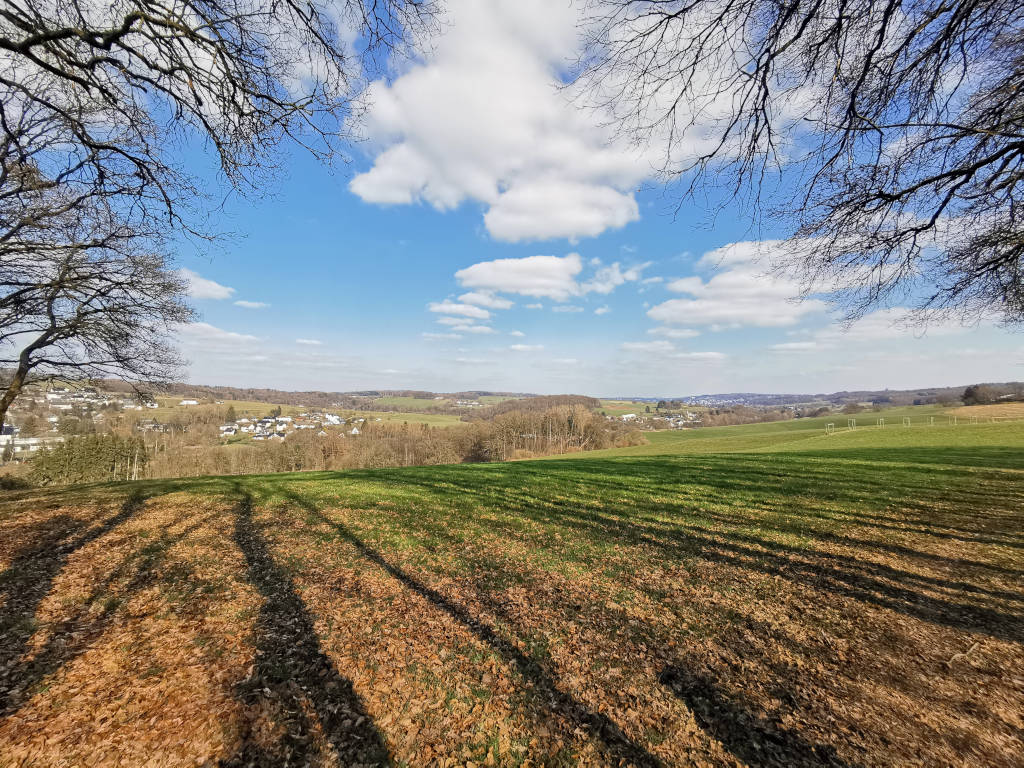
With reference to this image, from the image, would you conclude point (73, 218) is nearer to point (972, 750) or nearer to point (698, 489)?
point (972, 750)

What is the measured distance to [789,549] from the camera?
6.21 metres

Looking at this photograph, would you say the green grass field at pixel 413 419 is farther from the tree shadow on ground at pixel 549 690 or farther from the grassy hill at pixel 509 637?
the tree shadow on ground at pixel 549 690

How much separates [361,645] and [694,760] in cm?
290

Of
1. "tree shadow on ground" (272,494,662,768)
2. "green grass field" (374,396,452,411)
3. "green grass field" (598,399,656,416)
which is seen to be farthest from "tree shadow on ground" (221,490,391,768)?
"green grass field" (374,396,452,411)

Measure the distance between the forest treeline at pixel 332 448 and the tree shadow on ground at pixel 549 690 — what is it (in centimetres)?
3344

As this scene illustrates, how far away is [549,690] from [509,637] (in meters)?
0.79

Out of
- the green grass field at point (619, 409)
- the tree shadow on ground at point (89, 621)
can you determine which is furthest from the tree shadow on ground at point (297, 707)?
the green grass field at point (619, 409)

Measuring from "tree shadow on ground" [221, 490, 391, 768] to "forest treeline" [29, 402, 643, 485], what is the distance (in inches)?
1327

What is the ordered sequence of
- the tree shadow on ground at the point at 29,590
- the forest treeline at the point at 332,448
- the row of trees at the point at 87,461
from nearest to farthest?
the tree shadow on ground at the point at 29,590
the row of trees at the point at 87,461
the forest treeline at the point at 332,448

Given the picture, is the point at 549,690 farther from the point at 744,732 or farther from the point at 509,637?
the point at 744,732

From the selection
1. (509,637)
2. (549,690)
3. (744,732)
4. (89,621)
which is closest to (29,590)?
(89,621)

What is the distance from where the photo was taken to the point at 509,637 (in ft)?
12.8

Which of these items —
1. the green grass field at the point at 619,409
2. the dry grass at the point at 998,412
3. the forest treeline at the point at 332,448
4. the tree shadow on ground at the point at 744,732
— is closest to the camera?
the tree shadow on ground at the point at 744,732

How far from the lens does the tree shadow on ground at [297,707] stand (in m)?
2.61
